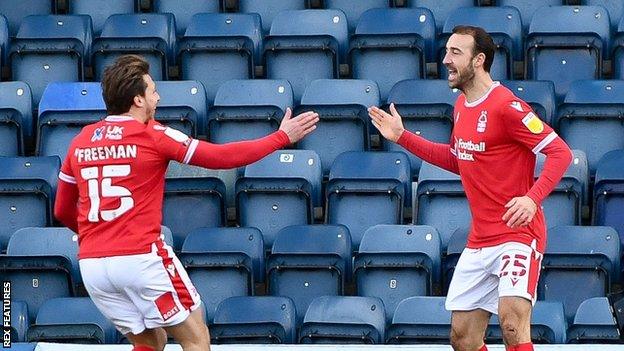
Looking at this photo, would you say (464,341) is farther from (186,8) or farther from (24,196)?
(186,8)

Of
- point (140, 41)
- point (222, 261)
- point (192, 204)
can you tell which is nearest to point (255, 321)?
point (222, 261)

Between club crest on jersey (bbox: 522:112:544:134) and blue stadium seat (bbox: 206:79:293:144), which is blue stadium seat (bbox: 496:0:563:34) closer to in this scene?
blue stadium seat (bbox: 206:79:293:144)

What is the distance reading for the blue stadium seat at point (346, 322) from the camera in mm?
8766

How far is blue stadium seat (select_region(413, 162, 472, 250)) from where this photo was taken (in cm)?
980

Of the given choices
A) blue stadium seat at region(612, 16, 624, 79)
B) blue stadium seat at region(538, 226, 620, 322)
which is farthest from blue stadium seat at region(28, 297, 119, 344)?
blue stadium seat at region(612, 16, 624, 79)

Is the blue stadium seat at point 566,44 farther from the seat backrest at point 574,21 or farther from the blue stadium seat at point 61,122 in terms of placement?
the blue stadium seat at point 61,122

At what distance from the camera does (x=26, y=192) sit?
10.0m

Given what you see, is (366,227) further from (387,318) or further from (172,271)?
(172,271)

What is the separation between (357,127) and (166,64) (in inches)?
62.8

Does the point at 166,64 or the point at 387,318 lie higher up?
the point at 166,64

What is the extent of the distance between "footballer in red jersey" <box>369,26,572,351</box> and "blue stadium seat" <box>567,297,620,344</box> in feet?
4.06

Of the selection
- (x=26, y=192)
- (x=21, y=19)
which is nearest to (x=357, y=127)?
(x=26, y=192)

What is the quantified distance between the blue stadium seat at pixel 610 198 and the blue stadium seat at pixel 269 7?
3045 mm

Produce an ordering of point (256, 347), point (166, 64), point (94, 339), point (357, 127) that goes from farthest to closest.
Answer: point (166, 64) < point (357, 127) < point (94, 339) < point (256, 347)
